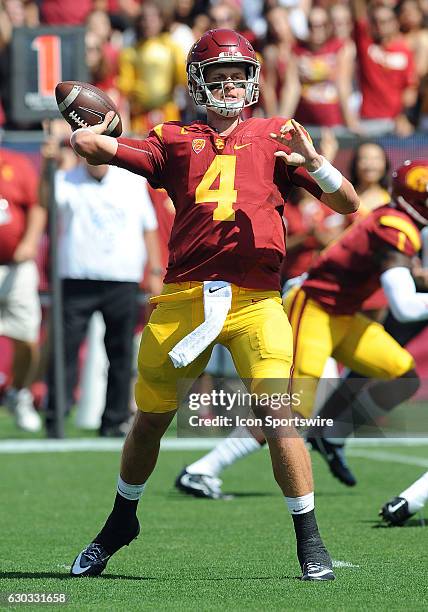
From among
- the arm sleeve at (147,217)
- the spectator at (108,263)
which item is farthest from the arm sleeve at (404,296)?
the arm sleeve at (147,217)

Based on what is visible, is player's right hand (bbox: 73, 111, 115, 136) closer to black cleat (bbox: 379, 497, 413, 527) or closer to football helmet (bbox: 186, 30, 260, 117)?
football helmet (bbox: 186, 30, 260, 117)

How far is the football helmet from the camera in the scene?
16.0 ft

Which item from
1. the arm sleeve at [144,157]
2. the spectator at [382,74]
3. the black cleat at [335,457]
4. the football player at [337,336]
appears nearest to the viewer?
the arm sleeve at [144,157]

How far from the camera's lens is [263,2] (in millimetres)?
13750

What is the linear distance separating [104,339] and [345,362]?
308 centimetres

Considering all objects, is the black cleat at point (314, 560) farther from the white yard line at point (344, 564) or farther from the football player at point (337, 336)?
the football player at point (337, 336)

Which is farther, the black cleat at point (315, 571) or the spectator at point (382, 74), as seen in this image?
the spectator at point (382, 74)

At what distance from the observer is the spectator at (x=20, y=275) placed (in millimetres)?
10234

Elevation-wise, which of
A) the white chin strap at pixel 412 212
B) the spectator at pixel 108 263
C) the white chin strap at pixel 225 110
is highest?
the white chin strap at pixel 225 110

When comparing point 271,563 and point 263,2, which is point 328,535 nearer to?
point 271,563

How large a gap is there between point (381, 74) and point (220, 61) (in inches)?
317

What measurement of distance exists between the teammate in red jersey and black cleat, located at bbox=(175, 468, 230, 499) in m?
2.18

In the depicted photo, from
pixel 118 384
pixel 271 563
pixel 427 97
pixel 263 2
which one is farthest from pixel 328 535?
pixel 263 2

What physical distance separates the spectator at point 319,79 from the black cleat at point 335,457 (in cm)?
536
